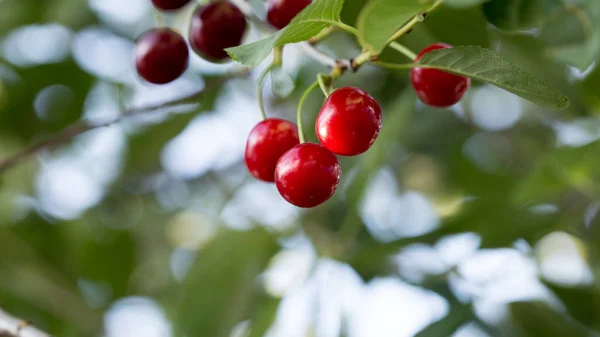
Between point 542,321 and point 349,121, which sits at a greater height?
point 349,121

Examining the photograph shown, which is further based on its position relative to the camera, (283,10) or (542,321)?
(542,321)

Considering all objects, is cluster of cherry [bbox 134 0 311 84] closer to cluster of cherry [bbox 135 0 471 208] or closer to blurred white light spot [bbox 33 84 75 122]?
cluster of cherry [bbox 135 0 471 208]

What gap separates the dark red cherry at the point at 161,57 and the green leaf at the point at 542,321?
3.22ft

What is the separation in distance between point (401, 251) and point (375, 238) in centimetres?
12

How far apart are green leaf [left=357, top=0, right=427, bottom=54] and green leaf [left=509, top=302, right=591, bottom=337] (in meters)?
1.11

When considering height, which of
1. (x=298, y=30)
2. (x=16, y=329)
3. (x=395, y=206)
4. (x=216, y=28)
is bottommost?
(x=395, y=206)

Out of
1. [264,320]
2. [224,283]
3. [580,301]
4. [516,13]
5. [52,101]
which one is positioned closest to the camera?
[516,13]

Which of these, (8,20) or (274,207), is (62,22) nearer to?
(8,20)

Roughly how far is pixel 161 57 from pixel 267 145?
15.2 inches

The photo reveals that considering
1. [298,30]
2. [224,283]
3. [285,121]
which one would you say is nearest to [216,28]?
[285,121]

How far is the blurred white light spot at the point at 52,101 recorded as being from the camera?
2.12 metres

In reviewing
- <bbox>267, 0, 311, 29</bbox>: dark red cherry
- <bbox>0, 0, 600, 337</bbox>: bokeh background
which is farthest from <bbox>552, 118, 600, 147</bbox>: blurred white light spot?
<bbox>267, 0, 311, 29</bbox>: dark red cherry

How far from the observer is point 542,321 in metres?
1.58

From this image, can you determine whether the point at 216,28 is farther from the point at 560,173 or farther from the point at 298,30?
the point at 560,173
